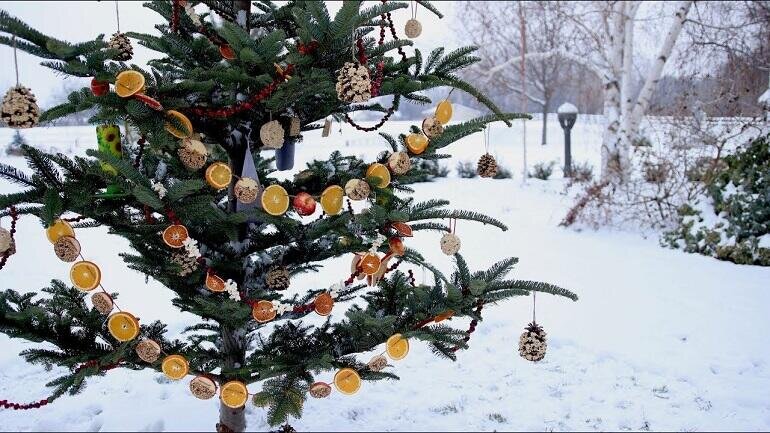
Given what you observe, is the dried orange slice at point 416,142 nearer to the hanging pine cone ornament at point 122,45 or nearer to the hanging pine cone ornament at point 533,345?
the hanging pine cone ornament at point 533,345

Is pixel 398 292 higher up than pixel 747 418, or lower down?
higher up

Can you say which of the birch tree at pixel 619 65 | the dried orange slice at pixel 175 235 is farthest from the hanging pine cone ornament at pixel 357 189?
the birch tree at pixel 619 65

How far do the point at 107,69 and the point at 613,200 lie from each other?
7647 millimetres

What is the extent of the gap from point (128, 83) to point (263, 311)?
89cm

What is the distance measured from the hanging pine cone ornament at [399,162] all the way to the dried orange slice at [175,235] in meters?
0.77

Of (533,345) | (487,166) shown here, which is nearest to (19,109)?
(487,166)

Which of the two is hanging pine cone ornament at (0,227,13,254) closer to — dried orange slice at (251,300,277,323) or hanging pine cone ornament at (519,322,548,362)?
dried orange slice at (251,300,277,323)

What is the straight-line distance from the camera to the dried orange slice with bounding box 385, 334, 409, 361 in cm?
196

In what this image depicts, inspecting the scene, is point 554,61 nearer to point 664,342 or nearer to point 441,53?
point 664,342

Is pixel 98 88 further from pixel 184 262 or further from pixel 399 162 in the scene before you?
pixel 399 162

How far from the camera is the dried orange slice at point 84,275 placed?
1.79 m

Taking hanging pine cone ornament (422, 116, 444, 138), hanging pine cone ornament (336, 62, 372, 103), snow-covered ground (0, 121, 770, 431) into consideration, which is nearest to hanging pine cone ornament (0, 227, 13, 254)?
hanging pine cone ornament (336, 62, 372, 103)

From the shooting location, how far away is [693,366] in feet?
13.3

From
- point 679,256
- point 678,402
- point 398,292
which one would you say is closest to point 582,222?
point 679,256
